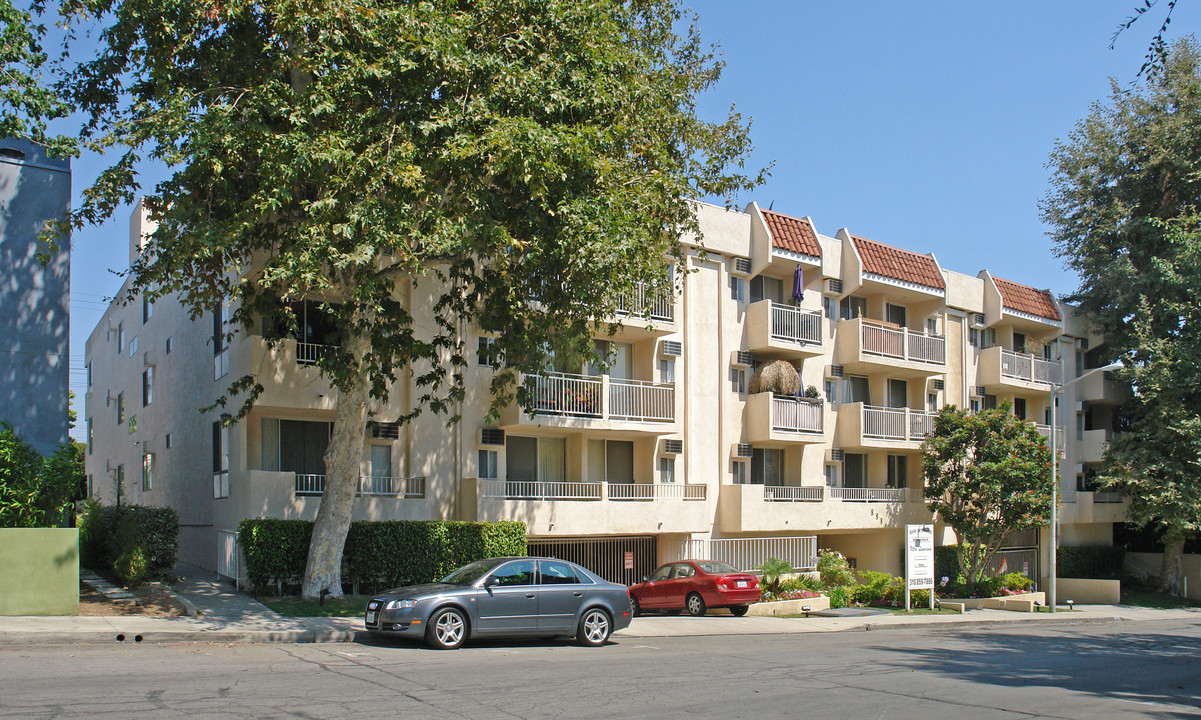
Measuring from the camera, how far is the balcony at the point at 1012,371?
36.3 meters

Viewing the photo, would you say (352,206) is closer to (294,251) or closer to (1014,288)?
(294,251)

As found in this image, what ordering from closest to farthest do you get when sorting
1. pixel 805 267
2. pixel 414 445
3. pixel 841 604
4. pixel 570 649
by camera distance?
pixel 570 649, pixel 414 445, pixel 841 604, pixel 805 267

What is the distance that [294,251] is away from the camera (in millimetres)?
15828

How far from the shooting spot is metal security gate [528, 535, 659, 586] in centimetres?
2616

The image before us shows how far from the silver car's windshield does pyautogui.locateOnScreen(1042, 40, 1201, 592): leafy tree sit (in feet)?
90.7

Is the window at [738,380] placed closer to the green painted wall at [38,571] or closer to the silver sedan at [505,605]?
the silver sedan at [505,605]

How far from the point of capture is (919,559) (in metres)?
26.9

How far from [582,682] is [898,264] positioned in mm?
25265

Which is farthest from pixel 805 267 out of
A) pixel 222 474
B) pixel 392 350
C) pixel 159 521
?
pixel 159 521

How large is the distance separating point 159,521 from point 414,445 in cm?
603

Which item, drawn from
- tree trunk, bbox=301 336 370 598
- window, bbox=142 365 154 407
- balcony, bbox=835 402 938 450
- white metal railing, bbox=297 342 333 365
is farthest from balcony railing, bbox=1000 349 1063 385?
window, bbox=142 365 154 407

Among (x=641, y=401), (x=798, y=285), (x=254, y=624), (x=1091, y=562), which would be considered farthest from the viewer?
(x=1091, y=562)

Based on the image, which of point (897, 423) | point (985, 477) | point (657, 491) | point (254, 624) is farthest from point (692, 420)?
point (254, 624)

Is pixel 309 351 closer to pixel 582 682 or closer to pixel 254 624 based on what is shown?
pixel 254 624
